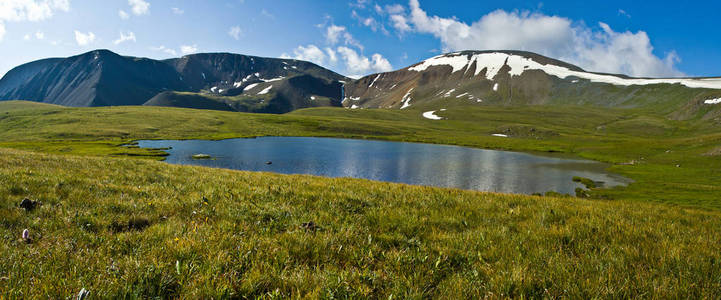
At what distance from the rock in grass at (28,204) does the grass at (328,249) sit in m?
0.19

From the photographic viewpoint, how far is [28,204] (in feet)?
20.1

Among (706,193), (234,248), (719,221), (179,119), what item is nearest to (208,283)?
(234,248)

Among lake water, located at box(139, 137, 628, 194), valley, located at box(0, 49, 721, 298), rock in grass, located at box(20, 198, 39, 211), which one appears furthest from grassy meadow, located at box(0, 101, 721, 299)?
lake water, located at box(139, 137, 628, 194)

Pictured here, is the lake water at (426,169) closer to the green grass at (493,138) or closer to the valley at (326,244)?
the green grass at (493,138)

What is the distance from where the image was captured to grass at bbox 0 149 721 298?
3553 mm

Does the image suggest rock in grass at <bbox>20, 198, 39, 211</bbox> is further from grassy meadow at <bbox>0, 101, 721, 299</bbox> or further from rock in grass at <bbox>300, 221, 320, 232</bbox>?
rock in grass at <bbox>300, 221, 320, 232</bbox>

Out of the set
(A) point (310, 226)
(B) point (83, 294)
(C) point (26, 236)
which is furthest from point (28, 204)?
(A) point (310, 226)

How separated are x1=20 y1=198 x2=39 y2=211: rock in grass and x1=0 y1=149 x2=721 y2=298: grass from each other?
0.19 metres

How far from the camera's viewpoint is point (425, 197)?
960cm

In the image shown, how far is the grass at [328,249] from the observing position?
140 inches

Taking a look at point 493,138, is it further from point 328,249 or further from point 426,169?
point 328,249

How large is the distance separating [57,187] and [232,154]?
76453 millimetres

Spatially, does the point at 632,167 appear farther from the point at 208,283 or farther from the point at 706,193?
the point at 208,283

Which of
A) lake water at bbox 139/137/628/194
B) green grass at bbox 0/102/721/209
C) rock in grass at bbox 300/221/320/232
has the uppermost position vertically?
rock in grass at bbox 300/221/320/232
